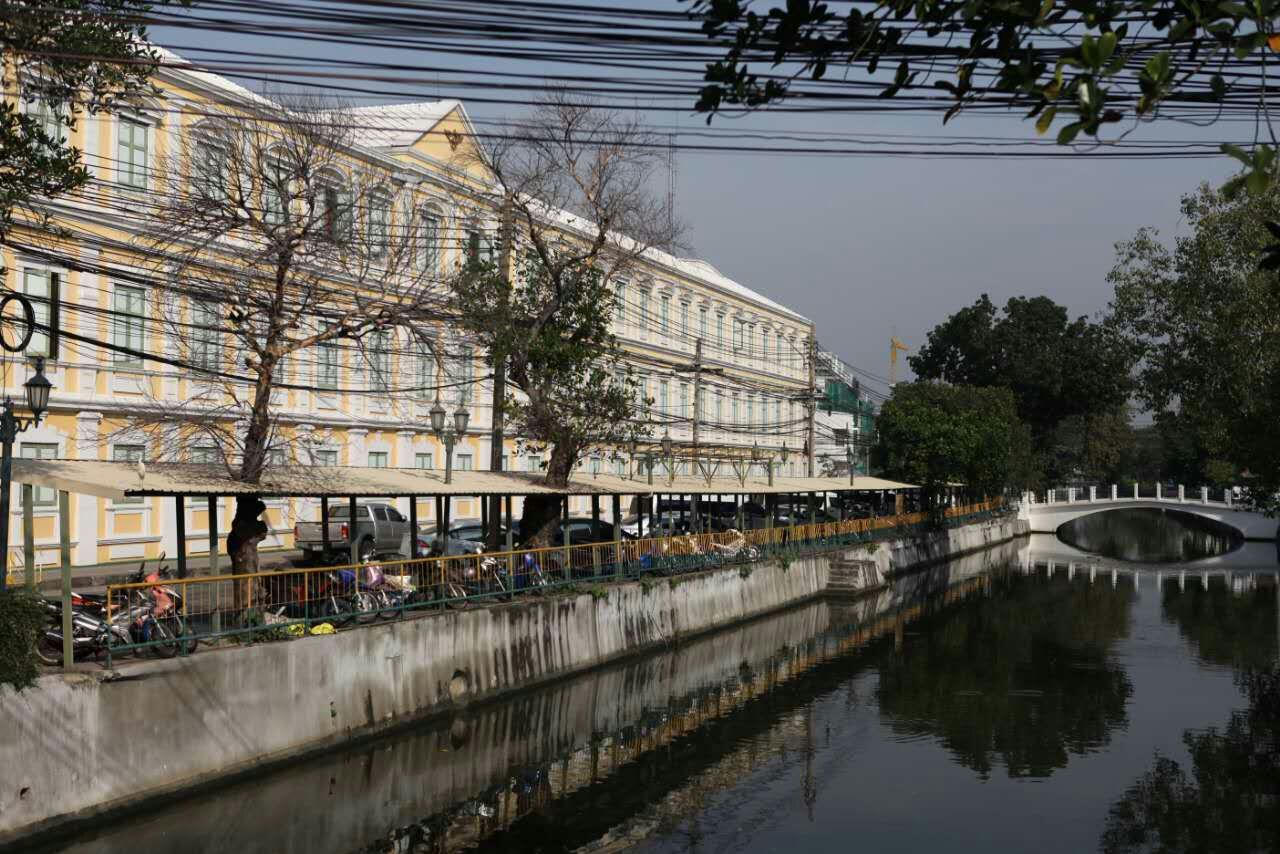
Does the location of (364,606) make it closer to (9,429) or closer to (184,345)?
(9,429)

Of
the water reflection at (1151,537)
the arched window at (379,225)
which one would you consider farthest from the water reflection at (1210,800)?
the water reflection at (1151,537)

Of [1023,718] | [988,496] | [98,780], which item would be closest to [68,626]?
[98,780]

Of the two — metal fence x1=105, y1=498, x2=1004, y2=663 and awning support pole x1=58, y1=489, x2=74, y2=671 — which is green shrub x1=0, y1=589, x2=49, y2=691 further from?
metal fence x1=105, y1=498, x2=1004, y2=663

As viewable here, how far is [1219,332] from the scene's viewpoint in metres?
34.1

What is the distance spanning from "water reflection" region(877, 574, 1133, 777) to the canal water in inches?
3.7

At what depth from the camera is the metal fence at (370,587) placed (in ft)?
53.7

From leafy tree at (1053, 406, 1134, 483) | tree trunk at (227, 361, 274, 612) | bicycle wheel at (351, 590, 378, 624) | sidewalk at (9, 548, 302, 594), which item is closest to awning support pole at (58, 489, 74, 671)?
tree trunk at (227, 361, 274, 612)

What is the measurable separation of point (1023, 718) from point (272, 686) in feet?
47.4

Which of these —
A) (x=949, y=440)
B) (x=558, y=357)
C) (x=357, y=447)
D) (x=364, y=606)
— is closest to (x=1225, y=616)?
(x=949, y=440)

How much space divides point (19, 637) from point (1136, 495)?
8005 cm

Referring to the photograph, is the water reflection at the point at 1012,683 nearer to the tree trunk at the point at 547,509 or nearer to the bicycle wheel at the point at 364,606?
the tree trunk at the point at 547,509

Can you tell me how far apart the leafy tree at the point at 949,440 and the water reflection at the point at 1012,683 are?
18178 mm

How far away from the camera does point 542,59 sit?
Result: 35.4 ft

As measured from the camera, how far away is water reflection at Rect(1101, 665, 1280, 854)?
53.7 feet
